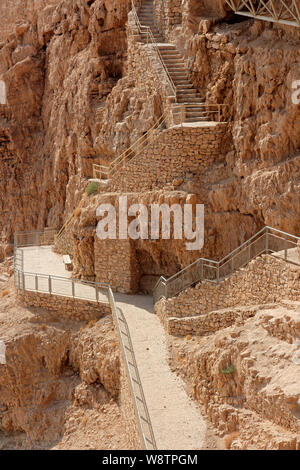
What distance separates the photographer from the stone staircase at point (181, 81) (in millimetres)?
19781

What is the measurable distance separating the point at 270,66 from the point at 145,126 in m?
6.19

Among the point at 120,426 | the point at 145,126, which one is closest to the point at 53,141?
the point at 145,126

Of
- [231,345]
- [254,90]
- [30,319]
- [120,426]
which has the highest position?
[254,90]

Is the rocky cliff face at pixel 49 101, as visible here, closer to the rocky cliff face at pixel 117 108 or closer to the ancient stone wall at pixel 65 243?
the rocky cliff face at pixel 117 108

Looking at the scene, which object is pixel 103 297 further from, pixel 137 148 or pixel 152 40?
pixel 152 40

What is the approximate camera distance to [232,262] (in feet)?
51.4

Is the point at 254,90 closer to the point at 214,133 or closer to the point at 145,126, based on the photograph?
the point at 214,133

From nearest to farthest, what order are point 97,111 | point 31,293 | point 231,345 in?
point 231,345 < point 31,293 < point 97,111

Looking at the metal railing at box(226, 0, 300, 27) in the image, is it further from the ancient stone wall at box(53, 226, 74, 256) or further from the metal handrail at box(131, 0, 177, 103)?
the ancient stone wall at box(53, 226, 74, 256)

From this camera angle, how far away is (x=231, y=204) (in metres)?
18.3

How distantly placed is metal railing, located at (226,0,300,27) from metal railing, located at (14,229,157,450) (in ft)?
32.6

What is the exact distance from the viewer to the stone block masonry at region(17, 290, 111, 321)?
65.0 ft

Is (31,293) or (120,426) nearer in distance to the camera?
(120,426)

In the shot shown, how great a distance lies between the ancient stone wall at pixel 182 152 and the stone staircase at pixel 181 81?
3.53 feet
